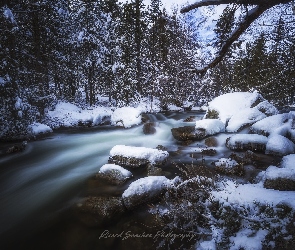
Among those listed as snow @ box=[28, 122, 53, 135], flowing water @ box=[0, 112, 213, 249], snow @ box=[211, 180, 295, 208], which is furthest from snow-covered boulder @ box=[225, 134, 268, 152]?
snow @ box=[28, 122, 53, 135]

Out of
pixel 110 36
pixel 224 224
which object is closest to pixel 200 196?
pixel 224 224

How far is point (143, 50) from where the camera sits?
2995cm

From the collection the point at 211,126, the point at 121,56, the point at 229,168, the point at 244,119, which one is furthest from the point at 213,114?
the point at 121,56

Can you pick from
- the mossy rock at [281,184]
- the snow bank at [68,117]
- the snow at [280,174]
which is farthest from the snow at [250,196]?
the snow bank at [68,117]

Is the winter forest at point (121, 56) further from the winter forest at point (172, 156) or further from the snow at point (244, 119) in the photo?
the snow at point (244, 119)

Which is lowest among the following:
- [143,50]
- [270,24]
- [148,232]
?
[148,232]

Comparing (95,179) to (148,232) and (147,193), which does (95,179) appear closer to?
(147,193)

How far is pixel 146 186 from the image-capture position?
215 inches

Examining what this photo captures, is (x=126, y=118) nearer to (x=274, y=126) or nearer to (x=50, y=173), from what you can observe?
(x=50, y=173)

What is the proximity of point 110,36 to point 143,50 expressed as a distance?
768 cm

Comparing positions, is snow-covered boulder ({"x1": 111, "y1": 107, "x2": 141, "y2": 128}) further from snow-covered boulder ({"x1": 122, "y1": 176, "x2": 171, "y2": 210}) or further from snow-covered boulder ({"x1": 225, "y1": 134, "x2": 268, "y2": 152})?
snow-covered boulder ({"x1": 122, "y1": 176, "x2": 171, "y2": 210})

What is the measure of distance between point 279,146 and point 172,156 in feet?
12.0

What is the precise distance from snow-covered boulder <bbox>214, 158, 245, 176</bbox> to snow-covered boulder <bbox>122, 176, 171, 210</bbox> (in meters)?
2.11

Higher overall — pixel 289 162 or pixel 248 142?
pixel 289 162
